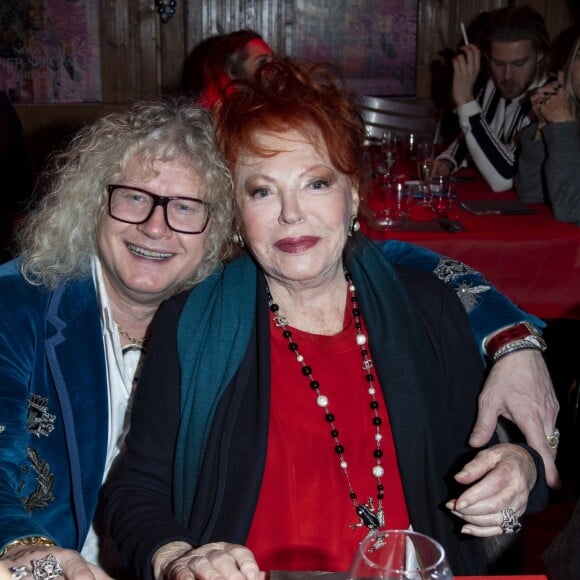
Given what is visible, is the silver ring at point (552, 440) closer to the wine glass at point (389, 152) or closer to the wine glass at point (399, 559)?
the wine glass at point (399, 559)

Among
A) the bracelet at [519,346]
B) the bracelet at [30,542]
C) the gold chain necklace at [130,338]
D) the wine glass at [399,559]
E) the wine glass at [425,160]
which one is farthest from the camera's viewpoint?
the wine glass at [425,160]

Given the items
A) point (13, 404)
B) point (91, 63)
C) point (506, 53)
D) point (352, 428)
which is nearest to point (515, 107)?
point (506, 53)

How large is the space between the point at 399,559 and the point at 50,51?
604 cm

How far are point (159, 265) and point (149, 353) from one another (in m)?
0.25

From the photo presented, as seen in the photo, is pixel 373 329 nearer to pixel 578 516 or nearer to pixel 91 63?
pixel 578 516

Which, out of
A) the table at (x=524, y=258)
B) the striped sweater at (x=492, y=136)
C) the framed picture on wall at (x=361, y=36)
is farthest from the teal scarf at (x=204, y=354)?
the framed picture on wall at (x=361, y=36)

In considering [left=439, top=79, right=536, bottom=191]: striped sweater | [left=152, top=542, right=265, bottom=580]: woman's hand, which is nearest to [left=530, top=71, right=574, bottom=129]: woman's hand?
[left=439, top=79, right=536, bottom=191]: striped sweater

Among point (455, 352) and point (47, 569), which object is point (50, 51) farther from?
point (47, 569)

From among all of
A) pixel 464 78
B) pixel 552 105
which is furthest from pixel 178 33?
pixel 552 105

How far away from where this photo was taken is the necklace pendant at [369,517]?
167 cm

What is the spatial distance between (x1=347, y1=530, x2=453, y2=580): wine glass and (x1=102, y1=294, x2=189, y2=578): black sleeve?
0.73 metres

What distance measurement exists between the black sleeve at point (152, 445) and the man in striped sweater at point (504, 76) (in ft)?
10.2

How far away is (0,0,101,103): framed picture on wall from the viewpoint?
616 cm

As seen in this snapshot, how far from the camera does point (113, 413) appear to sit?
196 centimetres
